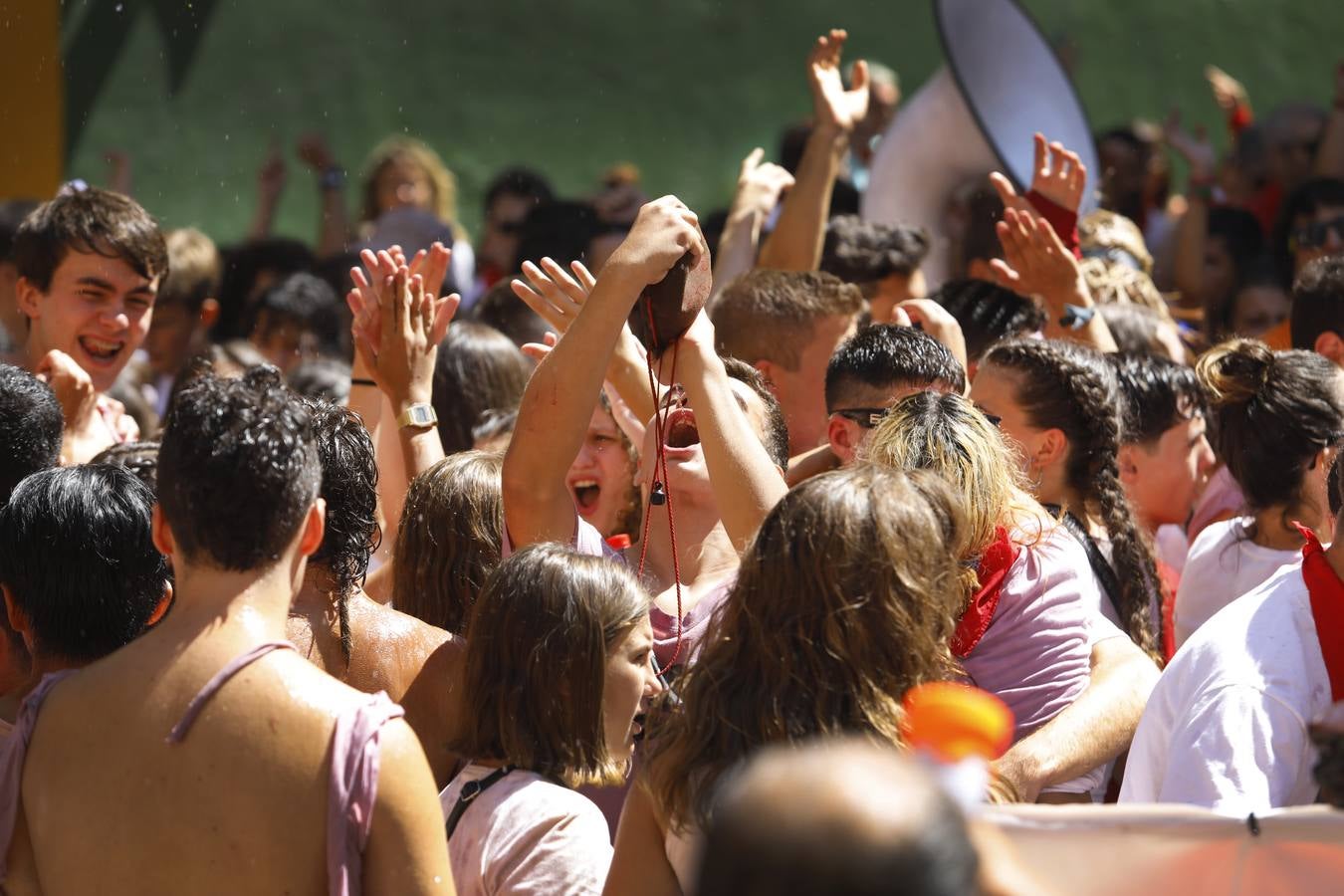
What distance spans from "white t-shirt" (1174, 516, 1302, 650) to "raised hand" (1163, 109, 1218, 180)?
17.9 ft

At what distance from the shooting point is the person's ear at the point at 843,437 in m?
3.68

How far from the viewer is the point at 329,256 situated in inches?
337

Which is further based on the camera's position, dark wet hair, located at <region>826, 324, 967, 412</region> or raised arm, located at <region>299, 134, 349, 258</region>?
raised arm, located at <region>299, 134, 349, 258</region>

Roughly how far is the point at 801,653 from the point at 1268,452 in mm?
1782

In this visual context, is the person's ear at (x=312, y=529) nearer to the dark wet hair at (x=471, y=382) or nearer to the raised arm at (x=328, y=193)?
the dark wet hair at (x=471, y=382)

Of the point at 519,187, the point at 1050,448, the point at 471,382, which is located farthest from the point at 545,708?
the point at 519,187

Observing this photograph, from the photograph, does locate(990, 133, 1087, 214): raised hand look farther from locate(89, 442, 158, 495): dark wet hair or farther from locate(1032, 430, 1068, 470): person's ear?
locate(89, 442, 158, 495): dark wet hair

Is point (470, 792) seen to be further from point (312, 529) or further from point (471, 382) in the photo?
point (471, 382)

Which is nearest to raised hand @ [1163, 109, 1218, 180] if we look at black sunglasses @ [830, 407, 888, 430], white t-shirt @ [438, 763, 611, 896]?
black sunglasses @ [830, 407, 888, 430]

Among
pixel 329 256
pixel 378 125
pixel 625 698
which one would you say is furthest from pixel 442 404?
pixel 378 125

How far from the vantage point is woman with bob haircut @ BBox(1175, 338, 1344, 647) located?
3.55 m

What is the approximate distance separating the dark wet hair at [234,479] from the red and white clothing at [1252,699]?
1.43m

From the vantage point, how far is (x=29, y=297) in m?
4.54

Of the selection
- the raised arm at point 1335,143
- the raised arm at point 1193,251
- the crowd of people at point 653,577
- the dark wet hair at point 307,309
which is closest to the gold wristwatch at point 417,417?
the crowd of people at point 653,577
